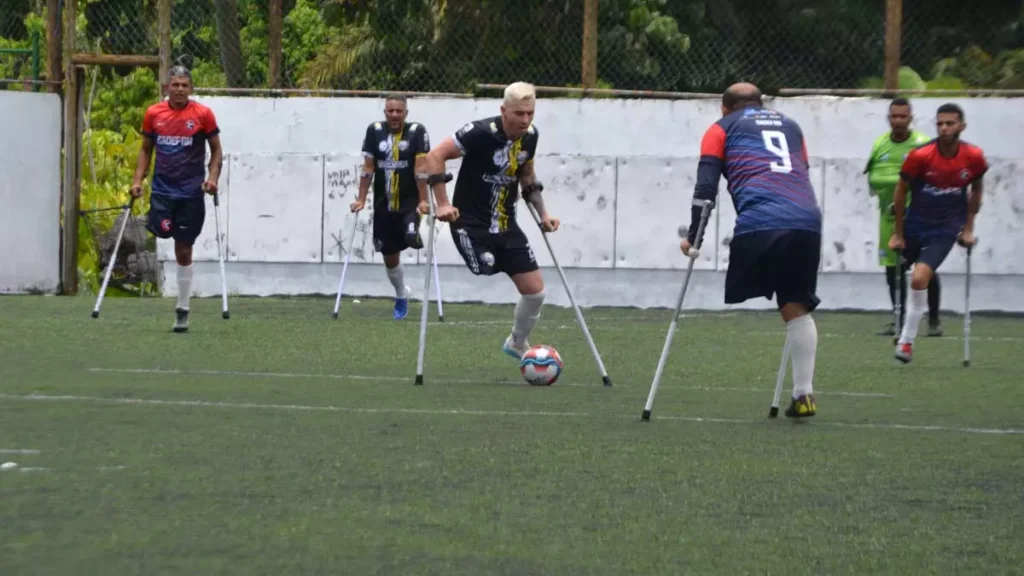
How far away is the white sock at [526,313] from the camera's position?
1171 centimetres

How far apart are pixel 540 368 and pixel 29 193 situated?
1172 cm

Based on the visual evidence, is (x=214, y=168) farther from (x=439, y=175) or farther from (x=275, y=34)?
(x=275, y=34)

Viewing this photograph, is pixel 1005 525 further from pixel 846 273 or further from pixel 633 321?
pixel 846 273

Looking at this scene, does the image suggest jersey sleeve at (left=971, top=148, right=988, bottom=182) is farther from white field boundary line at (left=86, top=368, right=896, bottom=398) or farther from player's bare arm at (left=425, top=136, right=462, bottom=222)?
player's bare arm at (left=425, top=136, right=462, bottom=222)

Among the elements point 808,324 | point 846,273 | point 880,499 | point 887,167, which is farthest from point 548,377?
point 846,273

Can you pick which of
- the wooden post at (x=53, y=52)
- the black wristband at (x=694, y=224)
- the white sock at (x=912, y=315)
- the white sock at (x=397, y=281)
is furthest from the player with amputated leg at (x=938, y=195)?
the wooden post at (x=53, y=52)

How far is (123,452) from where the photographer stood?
25.8ft

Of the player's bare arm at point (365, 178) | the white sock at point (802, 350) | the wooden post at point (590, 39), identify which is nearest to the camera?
the white sock at point (802, 350)

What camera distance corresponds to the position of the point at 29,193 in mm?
21500

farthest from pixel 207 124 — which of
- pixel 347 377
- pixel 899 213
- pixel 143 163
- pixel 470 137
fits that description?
pixel 899 213

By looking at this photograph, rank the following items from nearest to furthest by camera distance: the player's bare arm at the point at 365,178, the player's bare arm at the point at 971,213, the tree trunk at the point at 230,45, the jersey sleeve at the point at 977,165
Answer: the player's bare arm at the point at 971,213 → the jersey sleeve at the point at 977,165 → the player's bare arm at the point at 365,178 → the tree trunk at the point at 230,45

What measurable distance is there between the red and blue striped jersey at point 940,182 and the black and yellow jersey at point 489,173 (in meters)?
3.58

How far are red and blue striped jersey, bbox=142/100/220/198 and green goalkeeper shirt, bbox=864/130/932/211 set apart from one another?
551 centimetres

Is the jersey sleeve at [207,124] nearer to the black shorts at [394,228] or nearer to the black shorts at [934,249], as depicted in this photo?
the black shorts at [394,228]
